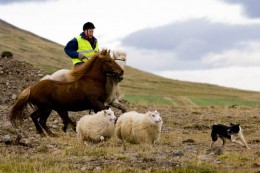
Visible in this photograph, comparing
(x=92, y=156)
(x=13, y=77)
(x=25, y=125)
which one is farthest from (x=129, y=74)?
(x=92, y=156)

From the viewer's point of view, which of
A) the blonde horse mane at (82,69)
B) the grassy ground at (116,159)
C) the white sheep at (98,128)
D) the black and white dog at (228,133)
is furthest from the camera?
the black and white dog at (228,133)

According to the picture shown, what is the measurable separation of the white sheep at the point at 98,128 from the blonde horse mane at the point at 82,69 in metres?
1.82

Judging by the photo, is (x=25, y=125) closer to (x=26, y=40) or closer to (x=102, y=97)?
(x=102, y=97)

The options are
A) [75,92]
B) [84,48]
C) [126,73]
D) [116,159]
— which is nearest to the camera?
[116,159]

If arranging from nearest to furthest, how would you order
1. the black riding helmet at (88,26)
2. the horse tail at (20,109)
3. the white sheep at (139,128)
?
the white sheep at (139,128) → the horse tail at (20,109) → the black riding helmet at (88,26)

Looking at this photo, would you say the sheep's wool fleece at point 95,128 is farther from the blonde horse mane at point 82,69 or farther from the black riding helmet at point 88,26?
the black riding helmet at point 88,26

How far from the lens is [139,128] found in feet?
45.7

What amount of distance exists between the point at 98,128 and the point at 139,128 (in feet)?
3.45

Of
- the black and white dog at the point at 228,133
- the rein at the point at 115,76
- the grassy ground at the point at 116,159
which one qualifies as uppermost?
the rein at the point at 115,76

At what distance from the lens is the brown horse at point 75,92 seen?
15016 millimetres

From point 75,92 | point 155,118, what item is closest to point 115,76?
point 75,92

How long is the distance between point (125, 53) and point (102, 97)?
1345 millimetres

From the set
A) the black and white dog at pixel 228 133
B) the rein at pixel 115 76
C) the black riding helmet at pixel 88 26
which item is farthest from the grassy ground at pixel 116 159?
the black riding helmet at pixel 88 26

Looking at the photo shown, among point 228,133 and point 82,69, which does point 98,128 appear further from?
point 228,133
